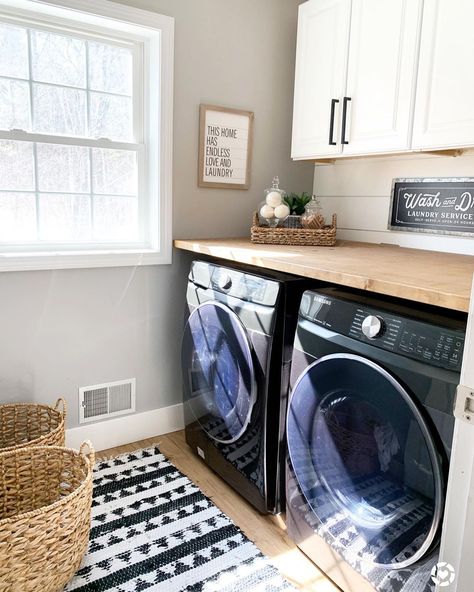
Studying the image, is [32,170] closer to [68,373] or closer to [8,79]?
[8,79]

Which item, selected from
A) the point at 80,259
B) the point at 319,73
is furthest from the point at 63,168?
the point at 319,73

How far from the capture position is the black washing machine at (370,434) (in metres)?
1.15

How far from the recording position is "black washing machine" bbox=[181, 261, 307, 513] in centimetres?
170

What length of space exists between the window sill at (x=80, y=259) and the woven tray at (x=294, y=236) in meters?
0.47

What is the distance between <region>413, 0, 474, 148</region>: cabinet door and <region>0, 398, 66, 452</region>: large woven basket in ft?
5.97

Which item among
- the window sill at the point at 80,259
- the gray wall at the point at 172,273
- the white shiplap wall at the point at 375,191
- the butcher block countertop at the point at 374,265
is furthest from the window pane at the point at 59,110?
the white shiplap wall at the point at 375,191

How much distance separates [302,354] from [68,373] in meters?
1.20

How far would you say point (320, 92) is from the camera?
2.25 m

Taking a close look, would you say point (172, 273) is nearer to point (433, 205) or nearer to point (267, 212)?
point (267, 212)

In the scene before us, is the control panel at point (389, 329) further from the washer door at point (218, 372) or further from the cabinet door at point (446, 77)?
the cabinet door at point (446, 77)

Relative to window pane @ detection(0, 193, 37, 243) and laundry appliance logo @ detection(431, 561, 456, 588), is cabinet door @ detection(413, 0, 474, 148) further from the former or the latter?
window pane @ detection(0, 193, 37, 243)


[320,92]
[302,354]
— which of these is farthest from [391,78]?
[302,354]

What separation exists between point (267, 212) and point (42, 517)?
1565 mm

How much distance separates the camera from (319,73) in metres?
2.25
